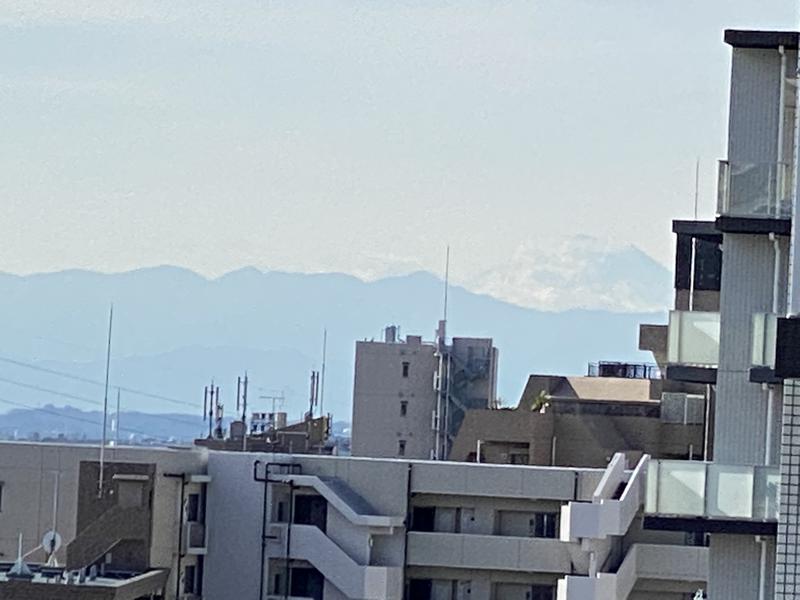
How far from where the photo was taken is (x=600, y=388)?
76.2 metres

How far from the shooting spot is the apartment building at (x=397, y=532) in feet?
197

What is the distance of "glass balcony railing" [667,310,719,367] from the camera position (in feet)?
102

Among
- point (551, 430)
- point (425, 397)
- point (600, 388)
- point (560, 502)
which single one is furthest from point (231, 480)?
point (425, 397)

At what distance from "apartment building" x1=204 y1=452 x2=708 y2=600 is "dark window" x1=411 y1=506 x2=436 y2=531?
Result: 0.07ft

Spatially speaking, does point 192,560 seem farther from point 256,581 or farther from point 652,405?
point 652,405

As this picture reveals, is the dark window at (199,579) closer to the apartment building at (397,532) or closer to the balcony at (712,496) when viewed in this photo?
the apartment building at (397,532)

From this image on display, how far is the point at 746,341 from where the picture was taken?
3083 centimetres

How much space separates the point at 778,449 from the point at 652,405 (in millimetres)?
40749

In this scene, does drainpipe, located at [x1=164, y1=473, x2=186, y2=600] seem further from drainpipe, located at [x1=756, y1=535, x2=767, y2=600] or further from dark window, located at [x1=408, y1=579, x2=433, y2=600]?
drainpipe, located at [x1=756, y1=535, x2=767, y2=600]

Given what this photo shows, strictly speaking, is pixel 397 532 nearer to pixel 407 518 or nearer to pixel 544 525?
pixel 407 518

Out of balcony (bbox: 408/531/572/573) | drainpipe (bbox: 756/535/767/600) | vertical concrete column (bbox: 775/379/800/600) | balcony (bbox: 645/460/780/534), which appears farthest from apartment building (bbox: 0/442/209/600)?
vertical concrete column (bbox: 775/379/800/600)

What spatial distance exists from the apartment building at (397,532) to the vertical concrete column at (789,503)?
31428mm

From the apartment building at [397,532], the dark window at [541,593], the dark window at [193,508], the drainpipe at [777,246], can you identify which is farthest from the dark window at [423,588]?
the drainpipe at [777,246]

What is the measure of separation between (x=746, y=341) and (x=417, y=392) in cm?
5844
